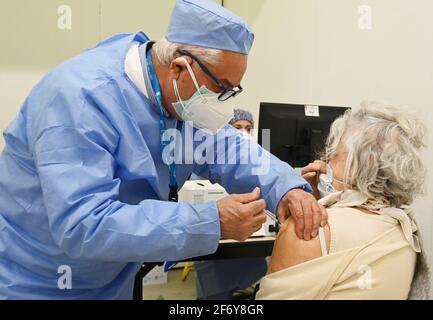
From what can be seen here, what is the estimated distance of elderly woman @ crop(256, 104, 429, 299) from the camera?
3.32 ft

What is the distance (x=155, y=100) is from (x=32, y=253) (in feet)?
1.71

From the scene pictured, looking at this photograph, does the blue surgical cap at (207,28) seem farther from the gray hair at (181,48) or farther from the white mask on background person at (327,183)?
the white mask on background person at (327,183)

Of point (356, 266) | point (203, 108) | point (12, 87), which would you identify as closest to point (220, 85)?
point (203, 108)

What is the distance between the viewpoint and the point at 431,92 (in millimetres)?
1774

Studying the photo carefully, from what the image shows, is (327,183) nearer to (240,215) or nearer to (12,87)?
(240,215)

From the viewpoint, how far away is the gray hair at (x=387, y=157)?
1.09 m

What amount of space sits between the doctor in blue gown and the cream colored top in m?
0.09

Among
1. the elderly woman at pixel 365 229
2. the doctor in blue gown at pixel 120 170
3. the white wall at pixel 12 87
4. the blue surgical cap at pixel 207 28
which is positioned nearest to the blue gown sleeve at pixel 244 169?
the doctor in blue gown at pixel 120 170

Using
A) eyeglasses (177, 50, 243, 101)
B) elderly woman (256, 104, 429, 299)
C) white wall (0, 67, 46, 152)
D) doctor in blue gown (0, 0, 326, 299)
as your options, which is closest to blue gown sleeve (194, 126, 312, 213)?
doctor in blue gown (0, 0, 326, 299)

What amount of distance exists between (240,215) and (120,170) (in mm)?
336

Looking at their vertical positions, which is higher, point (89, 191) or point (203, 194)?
point (89, 191)

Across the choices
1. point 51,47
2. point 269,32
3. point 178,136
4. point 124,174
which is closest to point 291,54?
point 269,32

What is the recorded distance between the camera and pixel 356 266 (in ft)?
3.30

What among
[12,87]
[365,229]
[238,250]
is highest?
[12,87]
